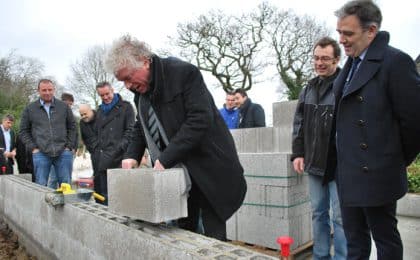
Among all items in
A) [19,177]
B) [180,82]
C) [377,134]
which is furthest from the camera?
[19,177]

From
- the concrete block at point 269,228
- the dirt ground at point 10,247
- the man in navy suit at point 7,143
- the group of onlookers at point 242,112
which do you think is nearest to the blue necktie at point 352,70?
the concrete block at point 269,228

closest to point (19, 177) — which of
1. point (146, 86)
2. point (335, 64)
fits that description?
point (146, 86)

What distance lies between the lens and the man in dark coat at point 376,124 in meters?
2.19

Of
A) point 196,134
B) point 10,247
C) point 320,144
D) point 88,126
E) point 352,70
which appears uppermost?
point 352,70

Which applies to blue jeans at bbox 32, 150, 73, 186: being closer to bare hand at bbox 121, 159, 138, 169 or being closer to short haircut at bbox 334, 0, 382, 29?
bare hand at bbox 121, 159, 138, 169

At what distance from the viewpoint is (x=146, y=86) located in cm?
260

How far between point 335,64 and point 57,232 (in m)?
3.04

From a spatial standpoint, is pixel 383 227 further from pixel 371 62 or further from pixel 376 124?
pixel 371 62

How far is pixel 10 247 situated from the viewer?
507cm

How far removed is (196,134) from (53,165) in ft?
13.6

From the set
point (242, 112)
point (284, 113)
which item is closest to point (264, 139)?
point (284, 113)

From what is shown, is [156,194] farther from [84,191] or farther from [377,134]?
[84,191]

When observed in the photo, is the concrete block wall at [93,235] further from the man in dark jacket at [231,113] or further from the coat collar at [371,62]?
the man in dark jacket at [231,113]

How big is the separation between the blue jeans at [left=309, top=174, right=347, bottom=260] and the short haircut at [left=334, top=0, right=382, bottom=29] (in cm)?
141
